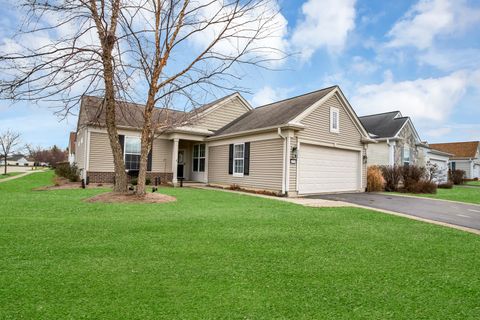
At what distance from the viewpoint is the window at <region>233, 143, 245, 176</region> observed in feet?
49.4

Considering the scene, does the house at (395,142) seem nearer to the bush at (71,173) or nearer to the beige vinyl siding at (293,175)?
the beige vinyl siding at (293,175)

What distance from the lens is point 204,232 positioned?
5.60 meters

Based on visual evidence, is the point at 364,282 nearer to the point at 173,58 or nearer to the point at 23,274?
the point at 23,274

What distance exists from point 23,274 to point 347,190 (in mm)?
14655

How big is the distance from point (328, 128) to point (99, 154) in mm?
11742

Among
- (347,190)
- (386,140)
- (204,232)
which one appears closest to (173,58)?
(204,232)

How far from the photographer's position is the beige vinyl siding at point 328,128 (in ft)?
44.2

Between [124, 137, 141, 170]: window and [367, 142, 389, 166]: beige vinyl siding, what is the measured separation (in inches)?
655

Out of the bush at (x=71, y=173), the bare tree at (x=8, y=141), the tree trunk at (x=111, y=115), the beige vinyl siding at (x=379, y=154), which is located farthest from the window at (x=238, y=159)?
the bare tree at (x=8, y=141)

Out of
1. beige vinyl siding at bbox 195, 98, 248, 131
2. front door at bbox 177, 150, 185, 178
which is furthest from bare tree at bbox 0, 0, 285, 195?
front door at bbox 177, 150, 185, 178

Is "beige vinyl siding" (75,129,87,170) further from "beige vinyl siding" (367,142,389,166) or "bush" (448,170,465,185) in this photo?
"bush" (448,170,465,185)

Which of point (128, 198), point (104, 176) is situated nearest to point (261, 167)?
point (128, 198)

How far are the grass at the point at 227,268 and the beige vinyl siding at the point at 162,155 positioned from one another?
10.3 metres

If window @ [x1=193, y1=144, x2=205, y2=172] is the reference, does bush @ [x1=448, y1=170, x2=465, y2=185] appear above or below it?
below
